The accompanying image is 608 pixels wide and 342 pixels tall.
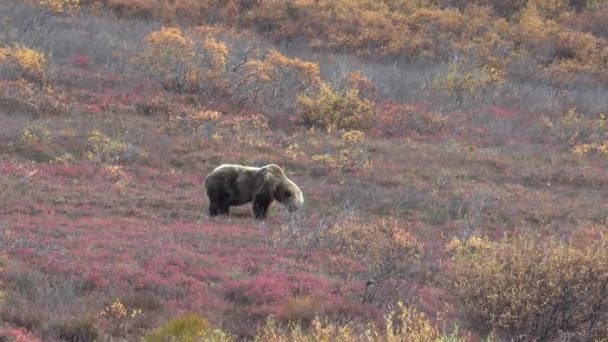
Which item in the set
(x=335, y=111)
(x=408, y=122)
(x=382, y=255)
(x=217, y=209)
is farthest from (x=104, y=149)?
(x=408, y=122)

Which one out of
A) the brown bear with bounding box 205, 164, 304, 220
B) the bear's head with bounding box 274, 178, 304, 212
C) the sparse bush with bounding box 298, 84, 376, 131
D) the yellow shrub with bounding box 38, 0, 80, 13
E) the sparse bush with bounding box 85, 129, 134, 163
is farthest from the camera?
the yellow shrub with bounding box 38, 0, 80, 13

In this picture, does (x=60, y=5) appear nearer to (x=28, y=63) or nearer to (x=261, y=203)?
(x=28, y=63)

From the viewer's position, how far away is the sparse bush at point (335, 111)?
2652 cm

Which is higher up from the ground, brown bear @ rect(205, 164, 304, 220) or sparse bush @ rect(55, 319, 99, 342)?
sparse bush @ rect(55, 319, 99, 342)

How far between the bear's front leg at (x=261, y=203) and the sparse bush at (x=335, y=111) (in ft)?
37.6

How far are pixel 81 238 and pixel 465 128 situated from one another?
19278mm

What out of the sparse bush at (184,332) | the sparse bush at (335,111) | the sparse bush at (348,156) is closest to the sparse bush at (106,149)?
the sparse bush at (348,156)

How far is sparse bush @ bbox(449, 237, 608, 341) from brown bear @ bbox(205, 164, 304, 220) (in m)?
6.83

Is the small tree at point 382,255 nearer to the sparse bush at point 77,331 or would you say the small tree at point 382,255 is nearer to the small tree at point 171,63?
the sparse bush at point 77,331

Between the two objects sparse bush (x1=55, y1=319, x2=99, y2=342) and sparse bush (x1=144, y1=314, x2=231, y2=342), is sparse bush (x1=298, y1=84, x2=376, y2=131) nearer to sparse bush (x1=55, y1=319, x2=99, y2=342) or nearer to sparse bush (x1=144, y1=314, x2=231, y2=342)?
sparse bush (x1=55, y1=319, x2=99, y2=342)

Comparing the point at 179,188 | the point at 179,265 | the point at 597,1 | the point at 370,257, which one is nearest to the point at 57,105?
the point at 179,188

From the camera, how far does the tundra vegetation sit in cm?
823

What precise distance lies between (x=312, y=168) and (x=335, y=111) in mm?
6867

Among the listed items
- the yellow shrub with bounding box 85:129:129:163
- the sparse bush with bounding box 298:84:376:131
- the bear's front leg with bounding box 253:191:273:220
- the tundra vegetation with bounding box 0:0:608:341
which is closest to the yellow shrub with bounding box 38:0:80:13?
the tundra vegetation with bounding box 0:0:608:341
